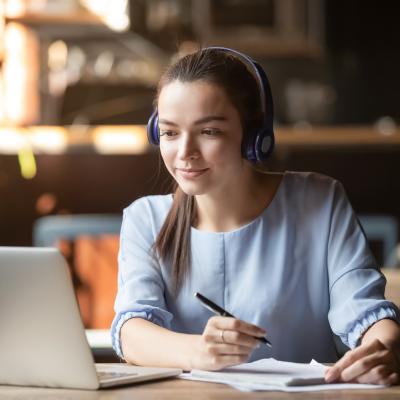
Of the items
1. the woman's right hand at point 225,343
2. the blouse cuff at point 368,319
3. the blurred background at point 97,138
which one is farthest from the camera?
the blurred background at point 97,138

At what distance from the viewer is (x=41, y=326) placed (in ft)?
4.54

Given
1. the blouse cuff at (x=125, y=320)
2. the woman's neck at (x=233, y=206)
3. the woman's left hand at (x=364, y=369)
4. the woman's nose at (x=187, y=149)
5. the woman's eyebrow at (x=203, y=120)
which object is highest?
the woman's eyebrow at (x=203, y=120)

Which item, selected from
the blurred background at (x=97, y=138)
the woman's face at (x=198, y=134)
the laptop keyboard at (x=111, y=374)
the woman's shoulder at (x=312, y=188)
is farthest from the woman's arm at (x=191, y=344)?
the blurred background at (x=97, y=138)

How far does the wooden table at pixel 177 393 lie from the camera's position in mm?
1337

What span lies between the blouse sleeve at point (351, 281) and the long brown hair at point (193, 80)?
9.3 inches

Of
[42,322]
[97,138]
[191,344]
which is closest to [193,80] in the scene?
[191,344]

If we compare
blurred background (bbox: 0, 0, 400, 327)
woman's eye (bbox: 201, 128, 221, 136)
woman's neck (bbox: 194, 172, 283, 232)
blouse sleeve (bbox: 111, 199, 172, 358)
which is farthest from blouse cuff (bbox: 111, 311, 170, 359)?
blurred background (bbox: 0, 0, 400, 327)

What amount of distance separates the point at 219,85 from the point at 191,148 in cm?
14

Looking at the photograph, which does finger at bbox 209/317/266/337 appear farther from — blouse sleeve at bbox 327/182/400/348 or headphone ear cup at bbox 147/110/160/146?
headphone ear cup at bbox 147/110/160/146

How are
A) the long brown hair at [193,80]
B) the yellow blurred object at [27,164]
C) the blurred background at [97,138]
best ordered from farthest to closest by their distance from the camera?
the yellow blurred object at [27,164] < the blurred background at [97,138] < the long brown hair at [193,80]

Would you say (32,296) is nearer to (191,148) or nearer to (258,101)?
(191,148)

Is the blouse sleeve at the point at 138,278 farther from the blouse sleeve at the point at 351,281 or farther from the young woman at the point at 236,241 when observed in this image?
the blouse sleeve at the point at 351,281

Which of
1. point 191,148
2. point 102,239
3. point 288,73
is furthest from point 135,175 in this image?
point 191,148

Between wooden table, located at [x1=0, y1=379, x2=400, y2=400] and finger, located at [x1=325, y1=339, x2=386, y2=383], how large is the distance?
53 millimetres
